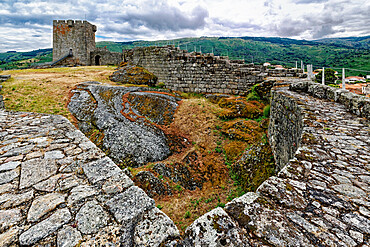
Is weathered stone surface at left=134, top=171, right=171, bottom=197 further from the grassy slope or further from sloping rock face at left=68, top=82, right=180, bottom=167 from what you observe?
sloping rock face at left=68, top=82, right=180, bottom=167

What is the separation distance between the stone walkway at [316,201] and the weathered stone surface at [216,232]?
0.32 ft

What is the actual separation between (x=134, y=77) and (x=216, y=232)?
1275cm

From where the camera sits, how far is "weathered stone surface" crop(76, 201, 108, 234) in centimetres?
203

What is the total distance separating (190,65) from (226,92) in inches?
129

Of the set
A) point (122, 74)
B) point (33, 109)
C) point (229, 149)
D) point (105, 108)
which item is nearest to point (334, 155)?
point (229, 149)

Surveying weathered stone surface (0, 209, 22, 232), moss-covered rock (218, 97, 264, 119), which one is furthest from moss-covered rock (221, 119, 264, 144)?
weathered stone surface (0, 209, 22, 232)

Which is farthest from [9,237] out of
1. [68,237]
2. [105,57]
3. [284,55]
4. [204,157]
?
[284,55]

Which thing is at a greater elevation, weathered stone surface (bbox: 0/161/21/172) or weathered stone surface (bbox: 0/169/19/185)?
weathered stone surface (bbox: 0/161/21/172)

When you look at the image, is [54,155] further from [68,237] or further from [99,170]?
[68,237]

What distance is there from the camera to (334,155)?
2.86 meters

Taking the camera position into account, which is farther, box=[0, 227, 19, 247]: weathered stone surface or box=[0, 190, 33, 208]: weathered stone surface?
box=[0, 190, 33, 208]: weathered stone surface

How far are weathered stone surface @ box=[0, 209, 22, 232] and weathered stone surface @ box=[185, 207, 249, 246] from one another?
1.94 meters

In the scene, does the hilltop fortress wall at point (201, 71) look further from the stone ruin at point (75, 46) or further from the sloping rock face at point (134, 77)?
the stone ruin at point (75, 46)

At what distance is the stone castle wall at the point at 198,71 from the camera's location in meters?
12.2
